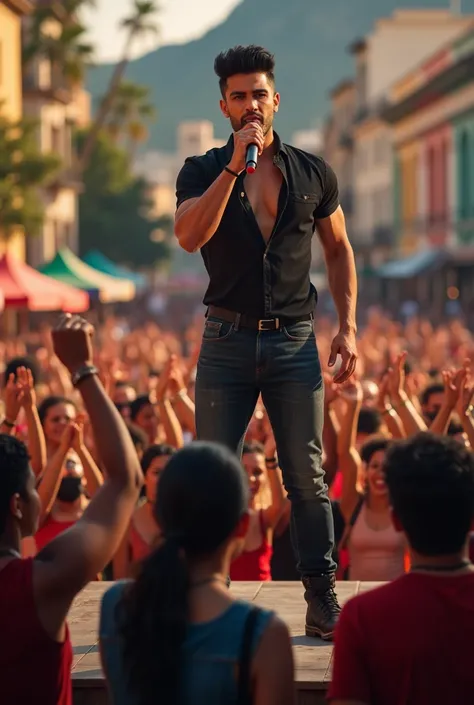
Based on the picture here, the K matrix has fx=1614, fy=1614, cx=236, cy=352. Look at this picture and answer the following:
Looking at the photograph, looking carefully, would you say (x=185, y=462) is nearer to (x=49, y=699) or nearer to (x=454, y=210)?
(x=49, y=699)

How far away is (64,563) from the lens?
365 cm

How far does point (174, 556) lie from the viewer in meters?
3.35

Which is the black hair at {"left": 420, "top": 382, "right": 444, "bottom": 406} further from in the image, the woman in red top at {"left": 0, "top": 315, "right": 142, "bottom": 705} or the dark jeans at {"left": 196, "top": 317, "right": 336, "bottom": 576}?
the woman in red top at {"left": 0, "top": 315, "right": 142, "bottom": 705}

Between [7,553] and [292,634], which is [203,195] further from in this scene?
[7,553]

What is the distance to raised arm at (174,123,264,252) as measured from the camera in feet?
16.0

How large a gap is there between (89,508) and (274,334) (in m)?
1.74

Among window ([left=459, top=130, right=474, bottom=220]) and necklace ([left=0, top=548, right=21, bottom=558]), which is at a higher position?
window ([left=459, top=130, right=474, bottom=220])

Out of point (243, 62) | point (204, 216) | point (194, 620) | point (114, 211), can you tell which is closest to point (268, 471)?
point (204, 216)

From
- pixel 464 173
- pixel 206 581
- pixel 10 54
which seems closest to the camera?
pixel 206 581

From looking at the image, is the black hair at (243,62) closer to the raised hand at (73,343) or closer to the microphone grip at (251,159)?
the microphone grip at (251,159)

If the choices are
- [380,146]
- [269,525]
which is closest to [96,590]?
[269,525]

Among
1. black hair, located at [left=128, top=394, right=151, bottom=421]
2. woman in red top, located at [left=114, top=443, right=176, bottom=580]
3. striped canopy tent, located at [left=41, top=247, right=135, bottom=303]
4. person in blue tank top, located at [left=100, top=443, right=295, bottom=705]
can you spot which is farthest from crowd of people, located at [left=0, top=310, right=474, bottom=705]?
striped canopy tent, located at [left=41, top=247, right=135, bottom=303]

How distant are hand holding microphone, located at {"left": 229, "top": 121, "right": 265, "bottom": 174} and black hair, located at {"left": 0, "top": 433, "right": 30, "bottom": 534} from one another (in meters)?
1.39

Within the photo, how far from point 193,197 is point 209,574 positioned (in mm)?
2051
